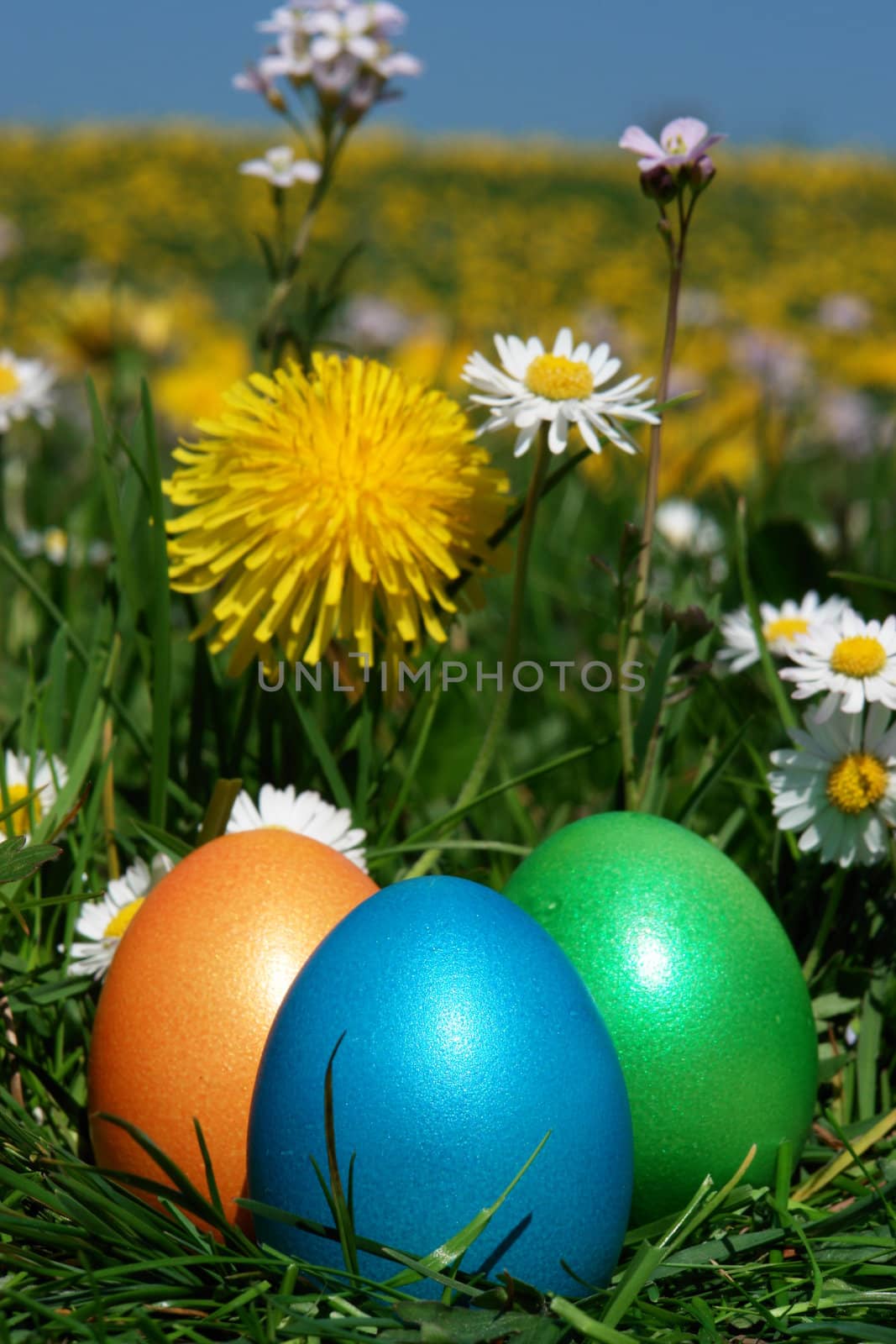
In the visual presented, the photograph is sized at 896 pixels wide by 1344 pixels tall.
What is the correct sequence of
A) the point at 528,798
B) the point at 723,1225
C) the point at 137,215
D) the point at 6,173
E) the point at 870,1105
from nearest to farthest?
1. the point at 723,1225
2. the point at 870,1105
3. the point at 528,798
4. the point at 137,215
5. the point at 6,173

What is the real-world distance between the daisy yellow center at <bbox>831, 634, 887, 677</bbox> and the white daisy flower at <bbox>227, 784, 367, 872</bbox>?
0.54 meters

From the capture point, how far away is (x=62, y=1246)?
1.02 metres

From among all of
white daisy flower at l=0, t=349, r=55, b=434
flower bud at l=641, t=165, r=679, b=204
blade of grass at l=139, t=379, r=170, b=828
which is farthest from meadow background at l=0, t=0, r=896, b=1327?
flower bud at l=641, t=165, r=679, b=204

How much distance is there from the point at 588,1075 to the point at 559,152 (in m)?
19.4

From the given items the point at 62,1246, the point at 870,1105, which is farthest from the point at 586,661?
the point at 62,1246

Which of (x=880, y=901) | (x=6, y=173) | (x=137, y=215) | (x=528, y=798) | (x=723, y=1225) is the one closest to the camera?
(x=723, y=1225)

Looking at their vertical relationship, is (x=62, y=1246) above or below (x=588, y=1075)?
below

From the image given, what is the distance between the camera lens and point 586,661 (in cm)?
242

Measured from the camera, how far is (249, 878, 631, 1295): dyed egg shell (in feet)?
3.19

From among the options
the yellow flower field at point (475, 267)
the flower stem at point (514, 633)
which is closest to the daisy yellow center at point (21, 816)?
the flower stem at point (514, 633)

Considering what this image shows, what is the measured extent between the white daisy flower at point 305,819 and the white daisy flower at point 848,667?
503 millimetres

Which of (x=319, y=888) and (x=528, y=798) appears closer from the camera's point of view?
(x=319, y=888)

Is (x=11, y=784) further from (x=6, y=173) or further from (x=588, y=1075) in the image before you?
(x=6, y=173)

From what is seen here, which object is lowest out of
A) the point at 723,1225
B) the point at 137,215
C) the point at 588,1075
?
the point at 723,1225
